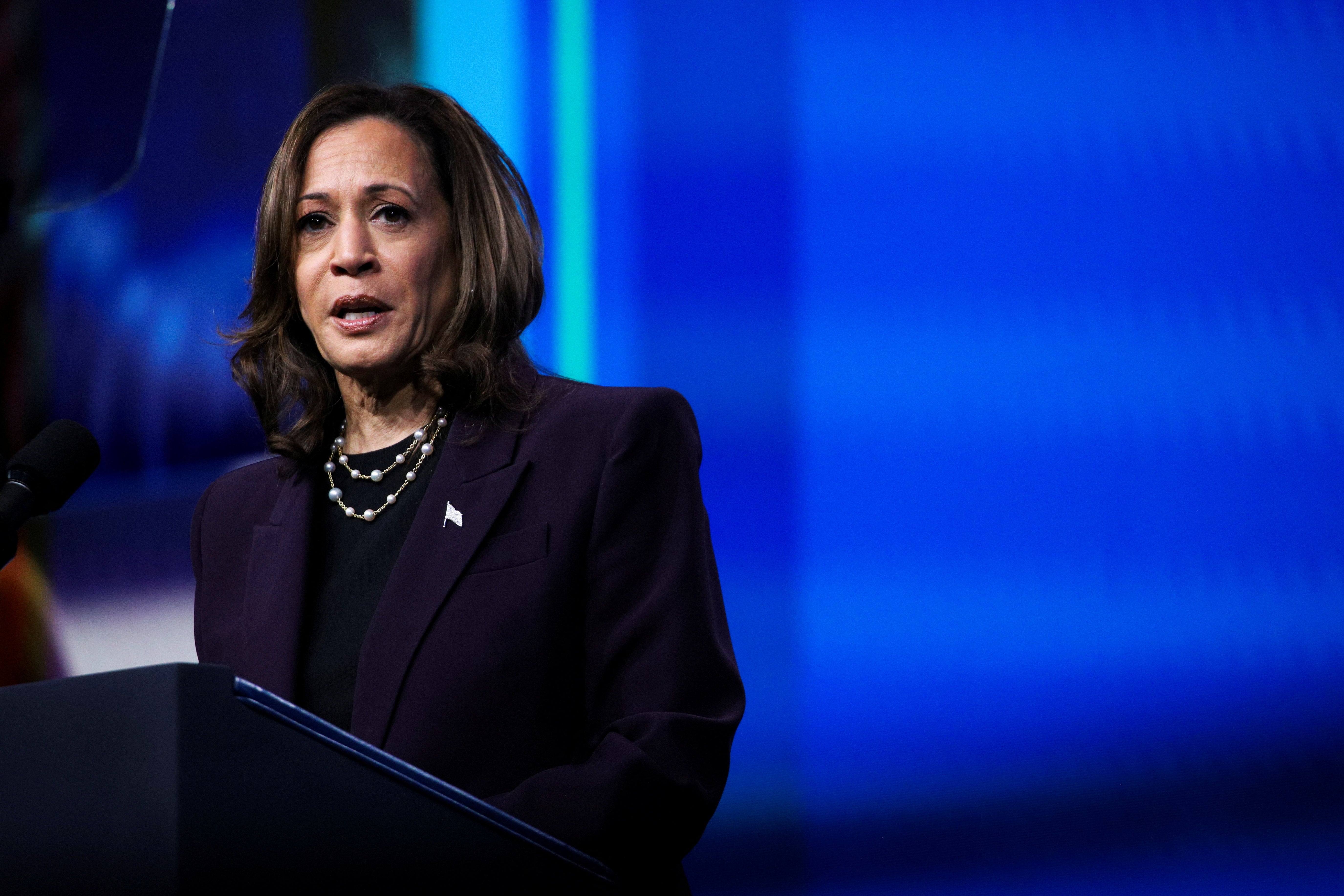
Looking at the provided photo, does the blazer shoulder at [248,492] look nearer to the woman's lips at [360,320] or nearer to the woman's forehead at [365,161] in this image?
the woman's lips at [360,320]

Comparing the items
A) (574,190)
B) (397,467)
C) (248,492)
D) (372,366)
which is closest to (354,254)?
(372,366)

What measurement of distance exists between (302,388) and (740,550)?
0.76m

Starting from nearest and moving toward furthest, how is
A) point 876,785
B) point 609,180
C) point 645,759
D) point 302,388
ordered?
1. point 645,759
2. point 302,388
3. point 876,785
4. point 609,180

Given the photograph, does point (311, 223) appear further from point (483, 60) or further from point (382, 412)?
point (483, 60)

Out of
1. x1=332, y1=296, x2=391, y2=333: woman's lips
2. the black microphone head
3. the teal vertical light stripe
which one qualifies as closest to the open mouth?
Result: x1=332, y1=296, x2=391, y2=333: woman's lips

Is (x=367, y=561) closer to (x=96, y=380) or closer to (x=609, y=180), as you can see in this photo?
(x=609, y=180)

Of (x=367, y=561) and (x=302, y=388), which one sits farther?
(x=302, y=388)

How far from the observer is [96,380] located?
2736mm

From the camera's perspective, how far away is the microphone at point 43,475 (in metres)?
1.00

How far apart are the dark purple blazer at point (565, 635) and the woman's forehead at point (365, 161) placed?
0.35 meters

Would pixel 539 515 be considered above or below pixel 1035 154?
below

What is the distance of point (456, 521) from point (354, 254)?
0.35m

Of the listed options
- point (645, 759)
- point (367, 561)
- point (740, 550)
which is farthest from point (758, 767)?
point (645, 759)

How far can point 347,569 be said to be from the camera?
4.86 feet
